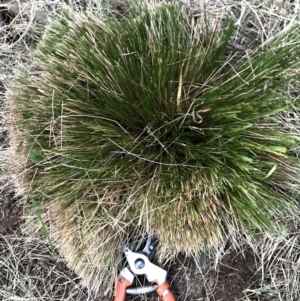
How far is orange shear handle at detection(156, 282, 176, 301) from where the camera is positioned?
47.7 inches

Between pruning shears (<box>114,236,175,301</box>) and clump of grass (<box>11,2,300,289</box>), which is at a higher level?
clump of grass (<box>11,2,300,289</box>)

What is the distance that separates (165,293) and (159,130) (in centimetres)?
41

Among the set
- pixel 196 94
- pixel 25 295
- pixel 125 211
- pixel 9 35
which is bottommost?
pixel 25 295

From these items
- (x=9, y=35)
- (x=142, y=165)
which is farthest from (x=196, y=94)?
(x=9, y=35)

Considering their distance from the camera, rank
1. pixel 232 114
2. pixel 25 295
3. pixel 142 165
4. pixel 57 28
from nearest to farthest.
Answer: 1. pixel 232 114
2. pixel 142 165
3. pixel 57 28
4. pixel 25 295

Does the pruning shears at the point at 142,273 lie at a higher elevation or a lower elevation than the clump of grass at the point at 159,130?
lower

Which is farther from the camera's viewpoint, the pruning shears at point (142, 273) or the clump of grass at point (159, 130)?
the pruning shears at point (142, 273)

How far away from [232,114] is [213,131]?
7 centimetres

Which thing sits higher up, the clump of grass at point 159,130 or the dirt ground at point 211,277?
the clump of grass at point 159,130

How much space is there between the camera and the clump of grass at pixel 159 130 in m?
1.05

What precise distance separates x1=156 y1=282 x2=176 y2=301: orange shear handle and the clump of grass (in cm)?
9

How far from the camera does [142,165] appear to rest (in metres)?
1.11

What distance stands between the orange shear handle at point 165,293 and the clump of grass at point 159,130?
0.09 m

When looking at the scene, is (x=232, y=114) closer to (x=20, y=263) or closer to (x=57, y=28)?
(x=57, y=28)
